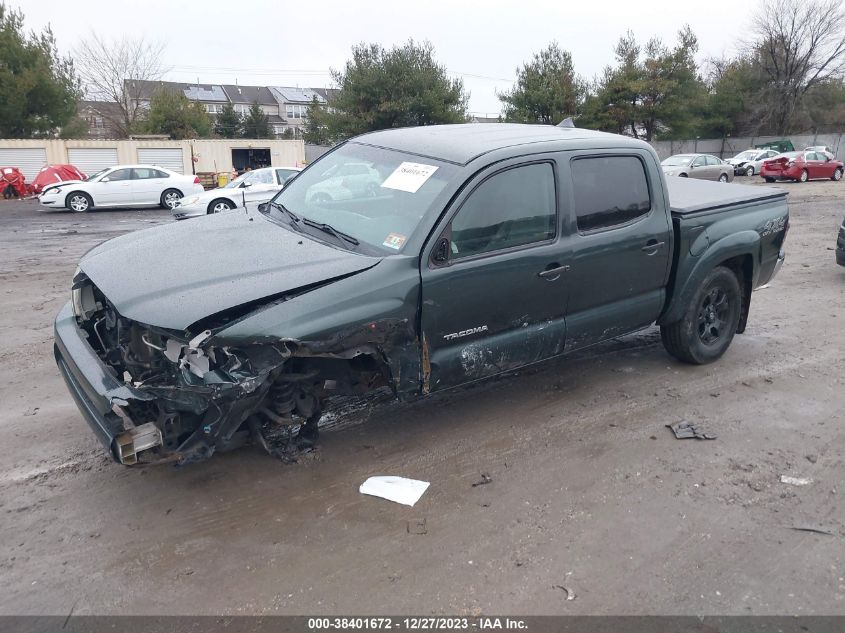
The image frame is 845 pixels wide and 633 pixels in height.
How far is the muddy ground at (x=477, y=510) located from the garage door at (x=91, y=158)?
2995cm

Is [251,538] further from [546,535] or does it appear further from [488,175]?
[488,175]

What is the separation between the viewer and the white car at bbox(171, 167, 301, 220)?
52.2 ft

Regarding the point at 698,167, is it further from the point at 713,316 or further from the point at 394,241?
the point at 394,241

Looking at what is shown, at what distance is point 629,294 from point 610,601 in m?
2.47

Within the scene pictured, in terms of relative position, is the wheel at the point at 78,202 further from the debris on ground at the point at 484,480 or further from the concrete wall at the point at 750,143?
the concrete wall at the point at 750,143

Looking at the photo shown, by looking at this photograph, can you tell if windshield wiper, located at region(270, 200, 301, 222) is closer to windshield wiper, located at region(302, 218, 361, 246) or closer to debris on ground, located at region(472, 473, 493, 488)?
windshield wiper, located at region(302, 218, 361, 246)

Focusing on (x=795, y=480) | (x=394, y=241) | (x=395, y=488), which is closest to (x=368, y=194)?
(x=394, y=241)

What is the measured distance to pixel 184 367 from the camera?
10.2 feet

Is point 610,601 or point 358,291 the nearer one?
point 610,601

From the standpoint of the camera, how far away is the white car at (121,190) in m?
20.0

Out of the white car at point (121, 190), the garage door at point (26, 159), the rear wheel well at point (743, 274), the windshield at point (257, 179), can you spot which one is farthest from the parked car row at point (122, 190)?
the rear wheel well at point (743, 274)

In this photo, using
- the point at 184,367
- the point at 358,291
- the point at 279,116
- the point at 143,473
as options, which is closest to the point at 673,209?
the point at 358,291
